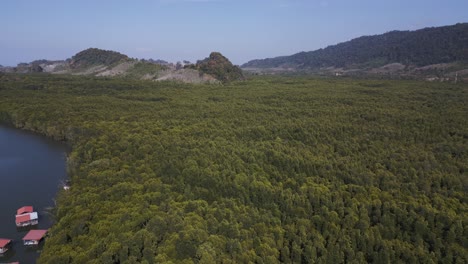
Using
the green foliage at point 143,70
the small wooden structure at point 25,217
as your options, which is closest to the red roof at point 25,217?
the small wooden structure at point 25,217

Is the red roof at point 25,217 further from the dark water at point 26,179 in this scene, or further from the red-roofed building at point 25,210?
the dark water at point 26,179

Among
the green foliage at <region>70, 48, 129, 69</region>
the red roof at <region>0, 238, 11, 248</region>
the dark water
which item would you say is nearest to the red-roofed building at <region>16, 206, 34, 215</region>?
the dark water

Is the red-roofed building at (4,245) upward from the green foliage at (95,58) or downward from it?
downward

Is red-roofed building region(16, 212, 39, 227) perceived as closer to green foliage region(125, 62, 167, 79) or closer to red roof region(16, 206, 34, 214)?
red roof region(16, 206, 34, 214)

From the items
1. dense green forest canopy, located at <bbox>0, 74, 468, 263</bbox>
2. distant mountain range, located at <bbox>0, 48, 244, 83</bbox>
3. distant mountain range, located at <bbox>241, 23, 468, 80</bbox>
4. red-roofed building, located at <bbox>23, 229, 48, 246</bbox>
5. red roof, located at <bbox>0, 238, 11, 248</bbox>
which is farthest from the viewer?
distant mountain range, located at <bbox>241, 23, 468, 80</bbox>

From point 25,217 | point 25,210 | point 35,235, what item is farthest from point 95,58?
point 35,235

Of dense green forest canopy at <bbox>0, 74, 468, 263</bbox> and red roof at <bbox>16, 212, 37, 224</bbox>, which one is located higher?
dense green forest canopy at <bbox>0, 74, 468, 263</bbox>

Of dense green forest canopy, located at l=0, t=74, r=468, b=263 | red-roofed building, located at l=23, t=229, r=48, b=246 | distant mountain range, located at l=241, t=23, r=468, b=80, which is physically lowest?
red-roofed building, located at l=23, t=229, r=48, b=246

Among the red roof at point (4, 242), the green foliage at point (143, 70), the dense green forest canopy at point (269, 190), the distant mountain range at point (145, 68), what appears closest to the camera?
the dense green forest canopy at point (269, 190)

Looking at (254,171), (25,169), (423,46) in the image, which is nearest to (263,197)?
(254,171)
